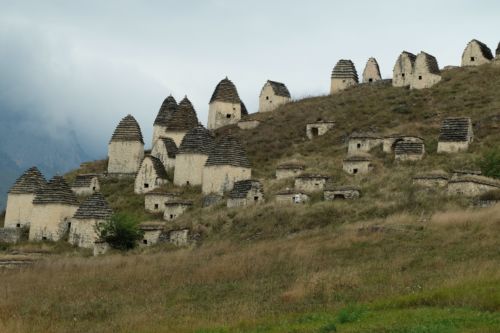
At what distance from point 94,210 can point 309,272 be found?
2013cm

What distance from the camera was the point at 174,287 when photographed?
798 inches

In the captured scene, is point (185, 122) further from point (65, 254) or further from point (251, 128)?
point (65, 254)

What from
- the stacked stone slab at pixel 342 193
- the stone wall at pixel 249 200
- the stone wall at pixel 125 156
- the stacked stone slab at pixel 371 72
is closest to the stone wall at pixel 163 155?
the stone wall at pixel 125 156

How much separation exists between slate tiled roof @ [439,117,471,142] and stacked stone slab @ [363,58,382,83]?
2316 centimetres

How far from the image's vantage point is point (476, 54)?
194 ft

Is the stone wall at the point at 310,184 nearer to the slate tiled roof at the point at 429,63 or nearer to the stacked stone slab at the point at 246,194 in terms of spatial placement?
the stacked stone slab at the point at 246,194

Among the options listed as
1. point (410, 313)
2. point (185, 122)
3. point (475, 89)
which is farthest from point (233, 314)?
point (475, 89)

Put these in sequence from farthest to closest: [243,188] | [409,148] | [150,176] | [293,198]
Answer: [150,176], [409,148], [243,188], [293,198]

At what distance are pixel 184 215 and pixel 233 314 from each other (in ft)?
74.1

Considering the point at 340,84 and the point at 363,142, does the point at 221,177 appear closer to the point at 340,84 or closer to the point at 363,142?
the point at 363,142

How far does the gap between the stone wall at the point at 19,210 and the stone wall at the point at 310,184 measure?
15192mm

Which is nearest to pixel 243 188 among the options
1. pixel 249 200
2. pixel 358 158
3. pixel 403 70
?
pixel 249 200

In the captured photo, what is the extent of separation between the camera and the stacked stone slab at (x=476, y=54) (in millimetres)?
59000

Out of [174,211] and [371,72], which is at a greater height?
[371,72]
